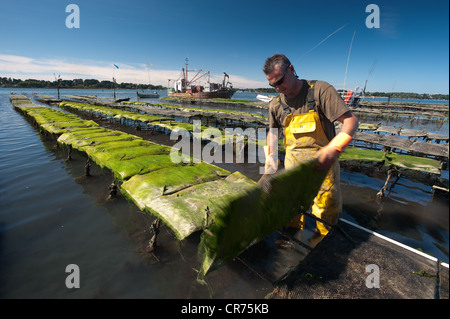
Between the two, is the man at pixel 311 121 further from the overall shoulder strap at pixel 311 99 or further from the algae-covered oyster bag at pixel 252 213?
the algae-covered oyster bag at pixel 252 213

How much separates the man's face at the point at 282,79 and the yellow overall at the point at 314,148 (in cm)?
51

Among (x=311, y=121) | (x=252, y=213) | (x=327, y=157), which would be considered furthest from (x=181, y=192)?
(x=327, y=157)

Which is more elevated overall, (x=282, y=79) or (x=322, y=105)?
(x=282, y=79)

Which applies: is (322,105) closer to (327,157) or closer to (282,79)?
(282,79)

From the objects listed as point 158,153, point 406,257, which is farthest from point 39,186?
point 406,257

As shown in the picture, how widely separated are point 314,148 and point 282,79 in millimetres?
1286

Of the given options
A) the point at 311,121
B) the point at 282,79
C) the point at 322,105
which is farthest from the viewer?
the point at 311,121

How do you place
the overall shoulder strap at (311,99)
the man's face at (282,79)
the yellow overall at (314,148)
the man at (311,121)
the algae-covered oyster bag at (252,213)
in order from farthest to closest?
the yellow overall at (314,148)
the overall shoulder strap at (311,99)
the man's face at (282,79)
the man at (311,121)
the algae-covered oyster bag at (252,213)

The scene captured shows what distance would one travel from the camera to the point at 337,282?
2375 mm

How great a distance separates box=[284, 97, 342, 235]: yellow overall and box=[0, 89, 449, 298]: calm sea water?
1.92 m

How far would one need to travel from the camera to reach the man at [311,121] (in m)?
2.76

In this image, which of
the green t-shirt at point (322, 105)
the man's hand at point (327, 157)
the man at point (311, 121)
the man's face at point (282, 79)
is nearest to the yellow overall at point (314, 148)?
the man at point (311, 121)

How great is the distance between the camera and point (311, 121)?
3.21 meters

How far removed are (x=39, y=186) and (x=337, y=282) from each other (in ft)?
34.2
